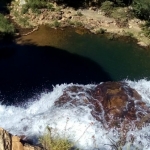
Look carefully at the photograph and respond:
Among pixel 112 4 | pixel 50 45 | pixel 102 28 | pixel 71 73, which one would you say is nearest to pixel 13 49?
pixel 50 45

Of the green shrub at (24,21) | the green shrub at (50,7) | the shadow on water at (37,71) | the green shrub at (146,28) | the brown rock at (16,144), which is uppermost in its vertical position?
the green shrub at (50,7)

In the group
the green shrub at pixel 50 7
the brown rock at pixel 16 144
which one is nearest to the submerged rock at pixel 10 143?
the brown rock at pixel 16 144

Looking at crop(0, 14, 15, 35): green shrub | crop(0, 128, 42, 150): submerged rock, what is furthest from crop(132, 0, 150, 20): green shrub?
crop(0, 128, 42, 150): submerged rock

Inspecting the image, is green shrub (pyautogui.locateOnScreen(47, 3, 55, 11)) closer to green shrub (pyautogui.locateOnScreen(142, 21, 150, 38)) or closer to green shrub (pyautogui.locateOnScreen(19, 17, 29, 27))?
green shrub (pyautogui.locateOnScreen(19, 17, 29, 27))

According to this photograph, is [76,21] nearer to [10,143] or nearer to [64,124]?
[64,124]

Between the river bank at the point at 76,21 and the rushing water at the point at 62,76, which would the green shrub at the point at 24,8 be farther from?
the rushing water at the point at 62,76

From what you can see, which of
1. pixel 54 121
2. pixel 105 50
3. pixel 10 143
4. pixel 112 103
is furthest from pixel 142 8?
pixel 10 143
